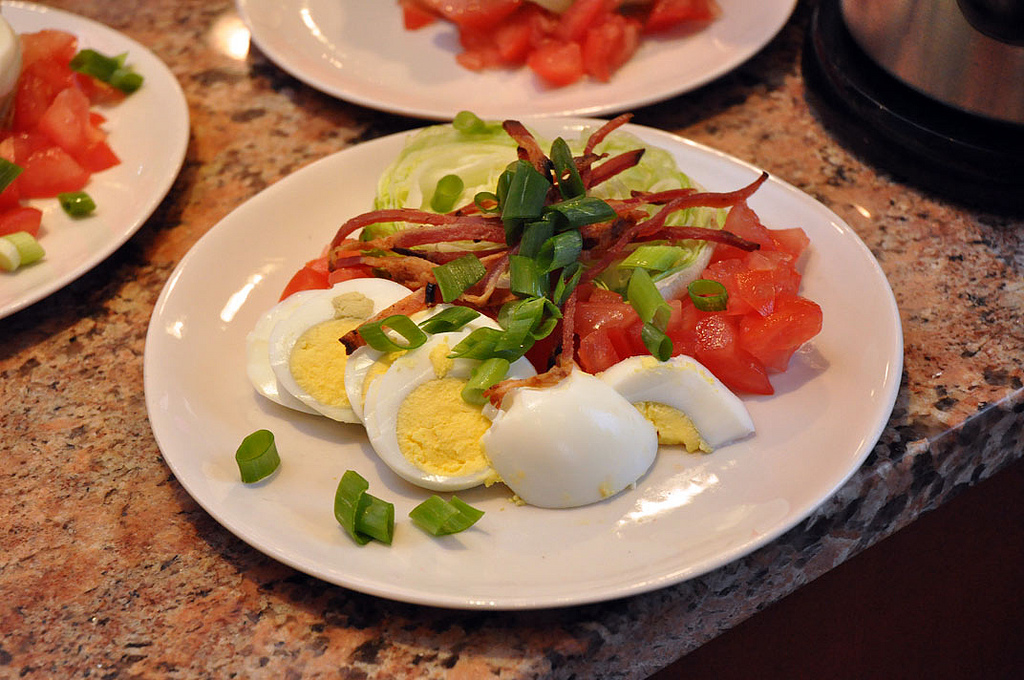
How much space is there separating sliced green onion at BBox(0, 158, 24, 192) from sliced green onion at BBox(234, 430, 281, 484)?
1.00 meters

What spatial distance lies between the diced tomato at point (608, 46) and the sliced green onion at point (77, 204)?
4.14 ft


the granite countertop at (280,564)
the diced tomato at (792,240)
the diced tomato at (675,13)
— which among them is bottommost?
the granite countertop at (280,564)

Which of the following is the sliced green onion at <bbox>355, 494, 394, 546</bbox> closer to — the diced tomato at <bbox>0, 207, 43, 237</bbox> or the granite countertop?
the granite countertop

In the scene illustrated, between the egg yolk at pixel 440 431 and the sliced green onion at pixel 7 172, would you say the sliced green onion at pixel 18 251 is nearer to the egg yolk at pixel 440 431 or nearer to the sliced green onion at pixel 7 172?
the sliced green onion at pixel 7 172

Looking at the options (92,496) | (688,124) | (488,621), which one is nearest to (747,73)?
(688,124)

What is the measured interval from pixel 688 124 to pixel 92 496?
160 centimetres

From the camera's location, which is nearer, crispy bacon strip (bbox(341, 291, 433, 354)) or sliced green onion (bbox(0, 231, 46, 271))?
crispy bacon strip (bbox(341, 291, 433, 354))

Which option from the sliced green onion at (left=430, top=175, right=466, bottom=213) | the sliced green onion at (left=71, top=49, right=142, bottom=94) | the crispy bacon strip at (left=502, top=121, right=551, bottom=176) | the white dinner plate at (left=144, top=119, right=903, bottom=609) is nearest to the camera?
the white dinner plate at (left=144, top=119, right=903, bottom=609)

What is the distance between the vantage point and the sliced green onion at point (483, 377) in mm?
1310

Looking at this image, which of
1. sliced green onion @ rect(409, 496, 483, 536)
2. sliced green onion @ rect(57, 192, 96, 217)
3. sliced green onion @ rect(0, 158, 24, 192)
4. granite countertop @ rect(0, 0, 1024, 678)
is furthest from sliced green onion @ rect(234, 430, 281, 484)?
sliced green onion @ rect(0, 158, 24, 192)

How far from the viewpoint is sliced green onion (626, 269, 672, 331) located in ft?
4.65

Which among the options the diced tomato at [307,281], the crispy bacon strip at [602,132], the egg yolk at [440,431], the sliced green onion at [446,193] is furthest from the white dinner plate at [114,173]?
the crispy bacon strip at [602,132]

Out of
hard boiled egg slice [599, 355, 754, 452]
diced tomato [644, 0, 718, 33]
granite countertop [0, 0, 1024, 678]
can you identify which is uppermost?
diced tomato [644, 0, 718, 33]

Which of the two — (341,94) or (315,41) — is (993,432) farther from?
(315,41)
